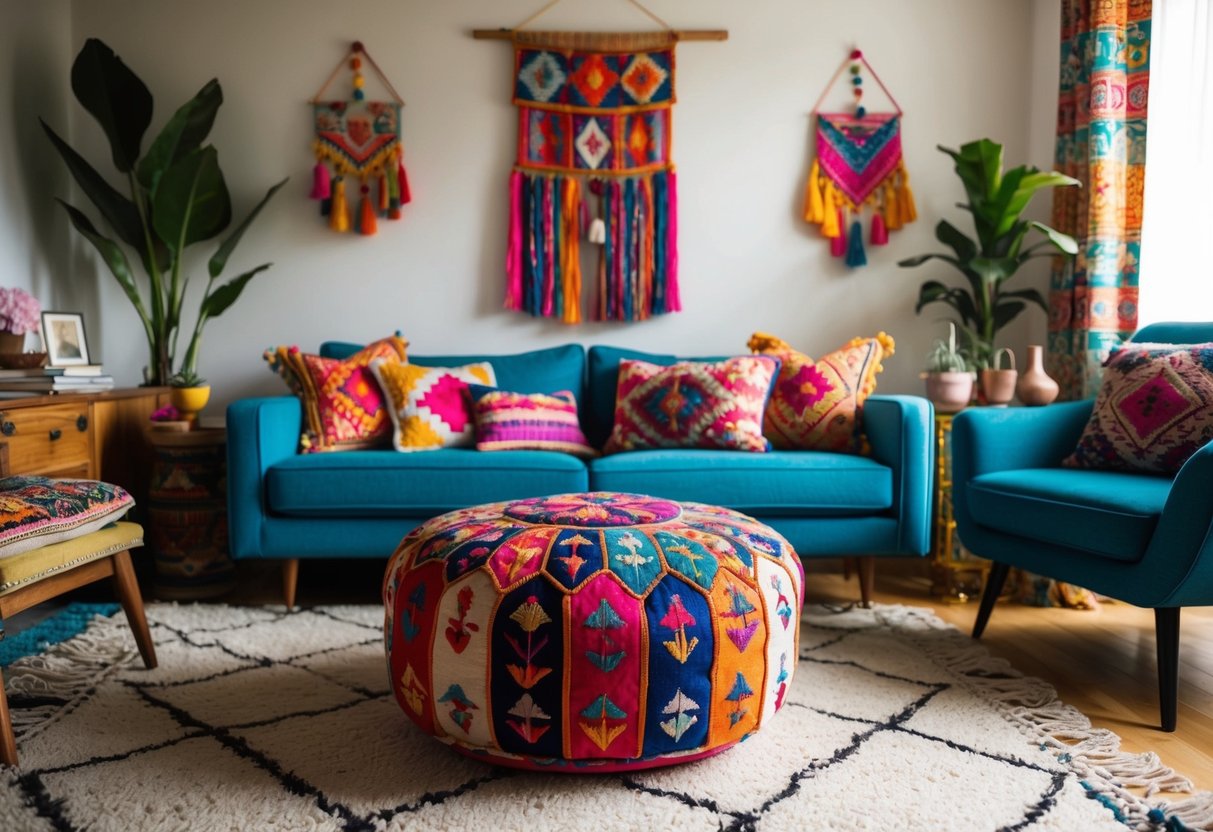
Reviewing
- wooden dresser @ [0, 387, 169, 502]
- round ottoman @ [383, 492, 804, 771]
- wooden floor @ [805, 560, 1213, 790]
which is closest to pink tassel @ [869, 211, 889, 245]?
wooden floor @ [805, 560, 1213, 790]

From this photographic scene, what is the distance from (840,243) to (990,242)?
545 millimetres

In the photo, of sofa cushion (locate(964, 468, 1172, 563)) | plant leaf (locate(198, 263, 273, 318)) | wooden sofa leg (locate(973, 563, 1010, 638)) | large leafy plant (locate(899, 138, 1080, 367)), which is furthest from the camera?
plant leaf (locate(198, 263, 273, 318))

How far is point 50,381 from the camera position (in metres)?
2.69

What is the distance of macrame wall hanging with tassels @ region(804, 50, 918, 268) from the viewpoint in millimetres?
3459

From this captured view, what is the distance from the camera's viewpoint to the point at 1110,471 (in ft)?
7.63

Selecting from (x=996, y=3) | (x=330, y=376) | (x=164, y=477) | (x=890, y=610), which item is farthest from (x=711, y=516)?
(x=996, y=3)

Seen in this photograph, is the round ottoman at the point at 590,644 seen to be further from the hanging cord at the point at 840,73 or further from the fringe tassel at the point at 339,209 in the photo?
the hanging cord at the point at 840,73

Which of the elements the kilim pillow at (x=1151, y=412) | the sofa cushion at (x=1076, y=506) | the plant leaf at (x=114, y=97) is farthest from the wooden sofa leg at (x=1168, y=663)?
the plant leaf at (x=114, y=97)

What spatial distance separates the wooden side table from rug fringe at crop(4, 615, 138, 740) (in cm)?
34

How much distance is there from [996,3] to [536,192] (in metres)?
1.90

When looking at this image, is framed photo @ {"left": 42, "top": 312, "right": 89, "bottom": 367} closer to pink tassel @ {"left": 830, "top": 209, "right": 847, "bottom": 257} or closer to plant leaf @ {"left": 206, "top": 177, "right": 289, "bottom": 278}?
plant leaf @ {"left": 206, "top": 177, "right": 289, "bottom": 278}

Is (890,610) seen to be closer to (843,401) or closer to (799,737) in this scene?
(843,401)

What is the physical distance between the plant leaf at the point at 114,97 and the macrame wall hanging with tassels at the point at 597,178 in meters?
1.23

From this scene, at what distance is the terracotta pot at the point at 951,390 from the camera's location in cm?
293
